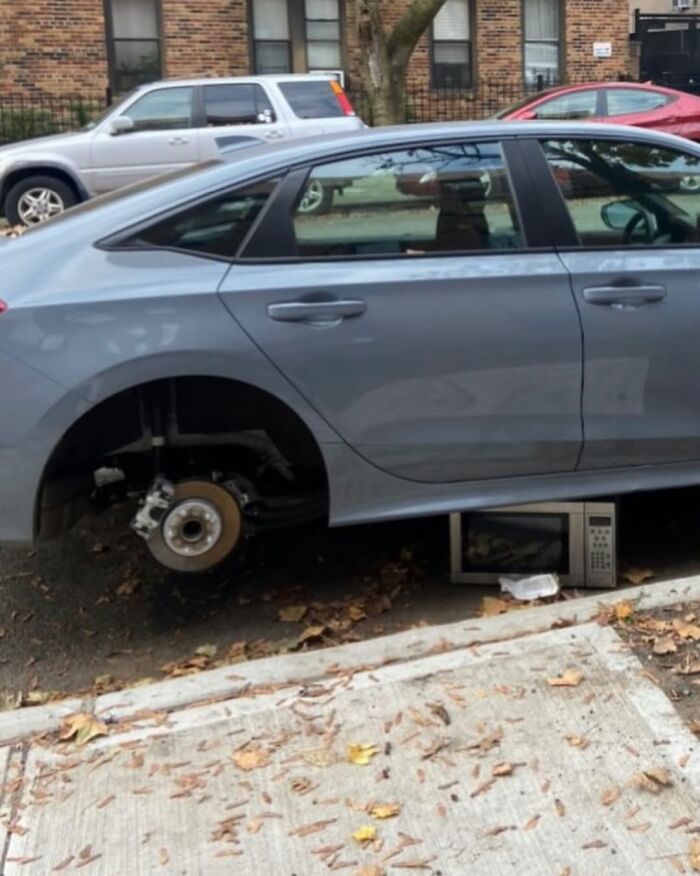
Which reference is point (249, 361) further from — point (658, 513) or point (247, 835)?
point (658, 513)

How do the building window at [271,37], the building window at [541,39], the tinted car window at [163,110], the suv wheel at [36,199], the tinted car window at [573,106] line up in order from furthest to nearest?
the building window at [541,39] < the building window at [271,37] < the tinted car window at [573,106] < the tinted car window at [163,110] < the suv wheel at [36,199]

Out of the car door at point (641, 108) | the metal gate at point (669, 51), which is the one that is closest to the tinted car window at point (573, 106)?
the car door at point (641, 108)

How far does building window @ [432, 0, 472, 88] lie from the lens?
65.5 feet

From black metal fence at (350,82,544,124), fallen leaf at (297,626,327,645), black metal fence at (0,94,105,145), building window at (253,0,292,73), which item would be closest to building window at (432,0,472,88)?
black metal fence at (350,82,544,124)

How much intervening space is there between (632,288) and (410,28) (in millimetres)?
13973

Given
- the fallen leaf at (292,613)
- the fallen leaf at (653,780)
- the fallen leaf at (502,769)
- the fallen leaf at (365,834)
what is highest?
the fallen leaf at (653,780)

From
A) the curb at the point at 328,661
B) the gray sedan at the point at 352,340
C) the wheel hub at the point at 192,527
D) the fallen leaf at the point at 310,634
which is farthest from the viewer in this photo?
the fallen leaf at the point at 310,634

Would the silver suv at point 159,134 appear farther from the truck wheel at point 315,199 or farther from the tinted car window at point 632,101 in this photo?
the truck wheel at point 315,199

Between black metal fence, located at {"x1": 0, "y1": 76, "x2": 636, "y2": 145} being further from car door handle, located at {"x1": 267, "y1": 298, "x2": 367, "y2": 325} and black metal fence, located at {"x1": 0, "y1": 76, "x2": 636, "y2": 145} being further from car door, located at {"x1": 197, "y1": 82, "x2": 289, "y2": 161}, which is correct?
car door handle, located at {"x1": 267, "y1": 298, "x2": 367, "y2": 325}

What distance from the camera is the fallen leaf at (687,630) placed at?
344cm

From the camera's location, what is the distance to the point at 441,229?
155 inches

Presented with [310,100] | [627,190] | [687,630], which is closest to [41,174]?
[310,100]

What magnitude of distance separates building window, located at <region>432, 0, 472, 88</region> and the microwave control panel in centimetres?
1721

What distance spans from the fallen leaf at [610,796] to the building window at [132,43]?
57.6 feet
